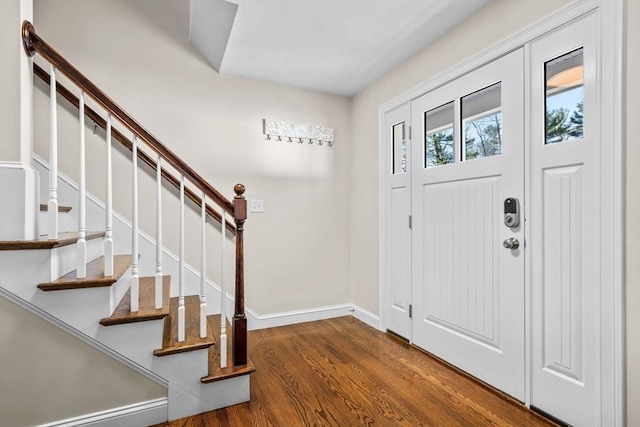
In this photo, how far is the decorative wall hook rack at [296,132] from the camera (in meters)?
2.83

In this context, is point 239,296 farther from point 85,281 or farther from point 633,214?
point 633,214

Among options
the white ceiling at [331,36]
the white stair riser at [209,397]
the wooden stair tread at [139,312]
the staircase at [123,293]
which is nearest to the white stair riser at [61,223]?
the staircase at [123,293]

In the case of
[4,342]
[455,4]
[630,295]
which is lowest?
[4,342]

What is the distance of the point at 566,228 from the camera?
1477 millimetres

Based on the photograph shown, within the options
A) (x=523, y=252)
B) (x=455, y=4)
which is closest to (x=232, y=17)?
(x=455, y=4)

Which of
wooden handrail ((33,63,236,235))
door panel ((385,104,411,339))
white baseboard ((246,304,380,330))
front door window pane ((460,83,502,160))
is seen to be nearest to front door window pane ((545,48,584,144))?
front door window pane ((460,83,502,160))

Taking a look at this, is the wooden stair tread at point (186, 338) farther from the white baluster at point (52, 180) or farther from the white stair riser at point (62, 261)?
the white baluster at point (52, 180)

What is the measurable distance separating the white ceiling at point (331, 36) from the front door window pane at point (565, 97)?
25.6 inches

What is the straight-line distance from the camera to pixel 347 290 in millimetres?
3215

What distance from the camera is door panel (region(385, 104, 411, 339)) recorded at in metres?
2.48

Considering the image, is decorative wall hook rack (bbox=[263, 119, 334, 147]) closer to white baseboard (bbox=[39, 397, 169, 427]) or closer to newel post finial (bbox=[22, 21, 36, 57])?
newel post finial (bbox=[22, 21, 36, 57])

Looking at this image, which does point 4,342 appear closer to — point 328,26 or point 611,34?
point 328,26

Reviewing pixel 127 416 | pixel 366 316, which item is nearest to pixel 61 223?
pixel 127 416

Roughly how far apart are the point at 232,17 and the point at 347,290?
2.57 m
